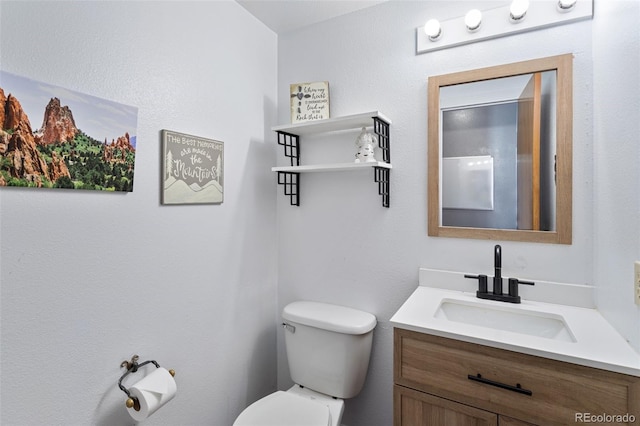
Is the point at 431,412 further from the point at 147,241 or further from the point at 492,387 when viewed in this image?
the point at 147,241

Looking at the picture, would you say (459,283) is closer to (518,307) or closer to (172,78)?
(518,307)

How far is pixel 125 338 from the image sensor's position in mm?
1223

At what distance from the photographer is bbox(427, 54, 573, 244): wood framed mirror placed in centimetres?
136

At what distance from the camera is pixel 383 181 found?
167 centimetres

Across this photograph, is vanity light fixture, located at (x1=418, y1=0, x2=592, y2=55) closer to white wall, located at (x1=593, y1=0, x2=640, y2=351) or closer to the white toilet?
white wall, located at (x1=593, y1=0, x2=640, y2=351)

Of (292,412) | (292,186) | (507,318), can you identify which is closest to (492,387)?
(507,318)

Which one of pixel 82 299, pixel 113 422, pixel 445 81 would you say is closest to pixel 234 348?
pixel 113 422

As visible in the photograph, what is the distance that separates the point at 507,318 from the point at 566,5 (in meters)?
1.30

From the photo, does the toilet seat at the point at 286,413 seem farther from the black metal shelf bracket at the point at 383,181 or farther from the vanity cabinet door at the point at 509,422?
the black metal shelf bracket at the point at 383,181

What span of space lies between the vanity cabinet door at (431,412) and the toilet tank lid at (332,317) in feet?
1.34

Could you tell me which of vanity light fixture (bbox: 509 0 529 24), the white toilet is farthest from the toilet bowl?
vanity light fixture (bbox: 509 0 529 24)

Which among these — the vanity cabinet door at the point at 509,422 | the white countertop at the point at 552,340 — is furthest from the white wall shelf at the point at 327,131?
the vanity cabinet door at the point at 509,422

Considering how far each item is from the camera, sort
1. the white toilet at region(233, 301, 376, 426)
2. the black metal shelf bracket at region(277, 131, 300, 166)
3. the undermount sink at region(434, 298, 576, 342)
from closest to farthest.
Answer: the undermount sink at region(434, 298, 576, 342) → the white toilet at region(233, 301, 376, 426) → the black metal shelf bracket at region(277, 131, 300, 166)

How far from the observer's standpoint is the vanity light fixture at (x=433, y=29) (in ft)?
5.03
